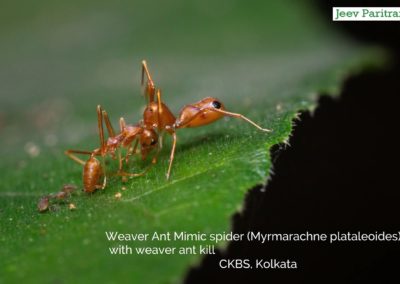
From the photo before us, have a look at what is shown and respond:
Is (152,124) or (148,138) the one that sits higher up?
(152,124)

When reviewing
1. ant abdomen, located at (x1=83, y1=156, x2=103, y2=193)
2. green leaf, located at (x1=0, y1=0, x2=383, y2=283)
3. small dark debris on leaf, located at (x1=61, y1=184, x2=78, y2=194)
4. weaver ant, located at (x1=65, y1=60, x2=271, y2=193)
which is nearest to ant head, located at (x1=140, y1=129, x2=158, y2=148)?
weaver ant, located at (x1=65, y1=60, x2=271, y2=193)

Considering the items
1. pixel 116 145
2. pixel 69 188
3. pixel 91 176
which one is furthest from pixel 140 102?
pixel 91 176

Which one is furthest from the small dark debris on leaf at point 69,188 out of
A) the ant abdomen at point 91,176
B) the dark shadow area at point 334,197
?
the dark shadow area at point 334,197

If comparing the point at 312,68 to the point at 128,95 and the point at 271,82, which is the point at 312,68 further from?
the point at 128,95

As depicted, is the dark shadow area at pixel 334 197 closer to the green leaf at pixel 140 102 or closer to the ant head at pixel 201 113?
the green leaf at pixel 140 102

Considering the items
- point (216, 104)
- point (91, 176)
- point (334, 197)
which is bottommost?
point (334, 197)

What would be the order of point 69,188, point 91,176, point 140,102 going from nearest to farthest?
point 91,176
point 69,188
point 140,102

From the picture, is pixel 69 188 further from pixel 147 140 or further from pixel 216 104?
pixel 216 104
